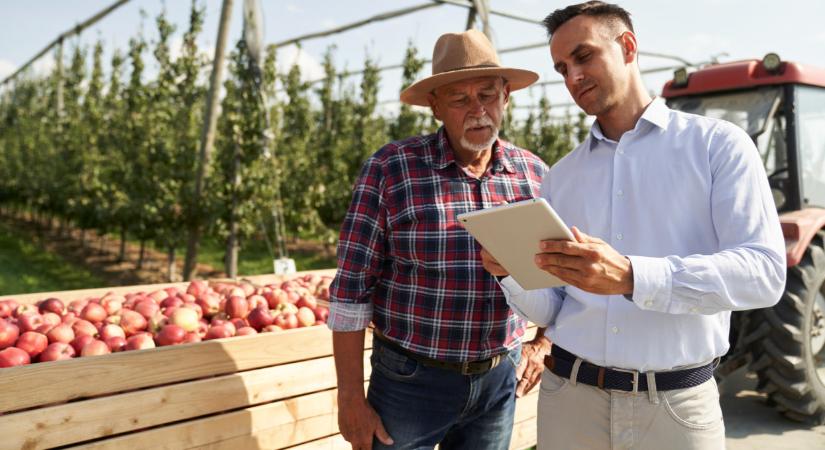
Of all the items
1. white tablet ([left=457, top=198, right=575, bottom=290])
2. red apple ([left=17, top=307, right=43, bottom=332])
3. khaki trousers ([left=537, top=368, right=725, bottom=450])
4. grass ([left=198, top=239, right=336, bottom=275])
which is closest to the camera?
white tablet ([left=457, top=198, right=575, bottom=290])

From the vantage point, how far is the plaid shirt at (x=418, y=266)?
189 cm

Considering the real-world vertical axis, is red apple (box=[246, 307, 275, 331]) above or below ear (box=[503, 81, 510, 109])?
below

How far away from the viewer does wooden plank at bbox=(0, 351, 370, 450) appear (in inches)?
74.9

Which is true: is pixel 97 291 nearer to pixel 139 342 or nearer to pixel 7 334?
pixel 7 334

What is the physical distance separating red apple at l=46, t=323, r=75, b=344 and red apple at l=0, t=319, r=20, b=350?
12 cm

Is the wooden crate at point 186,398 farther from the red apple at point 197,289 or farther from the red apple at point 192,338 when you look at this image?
the red apple at point 197,289

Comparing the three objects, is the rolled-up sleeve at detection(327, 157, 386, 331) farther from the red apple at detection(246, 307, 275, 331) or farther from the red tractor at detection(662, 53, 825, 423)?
the red tractor at detection(662, 53, 825, 423)

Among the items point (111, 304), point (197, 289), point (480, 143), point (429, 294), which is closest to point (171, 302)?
point (111, 304)

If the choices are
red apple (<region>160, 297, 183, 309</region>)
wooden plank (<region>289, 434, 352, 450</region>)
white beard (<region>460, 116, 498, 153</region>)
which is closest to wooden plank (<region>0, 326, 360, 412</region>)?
wooden plank (<region>289, 434, 352, 450</region>)

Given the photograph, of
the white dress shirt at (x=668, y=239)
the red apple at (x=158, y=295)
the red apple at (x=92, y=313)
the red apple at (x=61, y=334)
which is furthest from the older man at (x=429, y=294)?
the red apple at (x=158, y=295)

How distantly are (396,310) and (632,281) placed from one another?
82 cm

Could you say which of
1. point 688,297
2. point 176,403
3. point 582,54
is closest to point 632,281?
point 688,297

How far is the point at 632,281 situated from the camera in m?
1.27

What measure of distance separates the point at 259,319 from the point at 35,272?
8.43 metres
